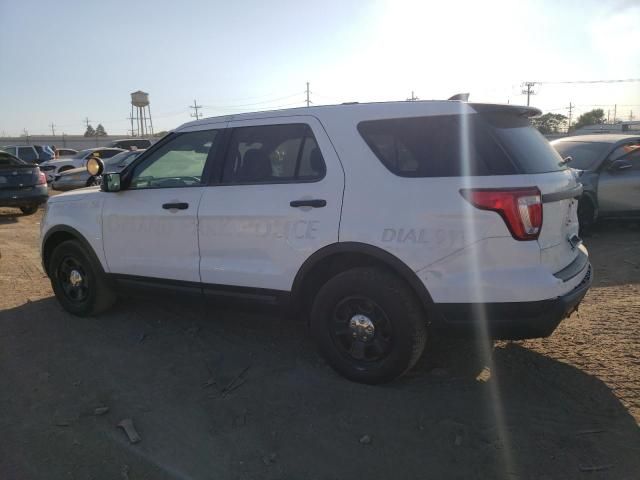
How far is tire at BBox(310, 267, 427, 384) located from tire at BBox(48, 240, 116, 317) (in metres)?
2.36

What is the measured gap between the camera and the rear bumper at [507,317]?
9.91ft

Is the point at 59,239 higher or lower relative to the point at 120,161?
lower

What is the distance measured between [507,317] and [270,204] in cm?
172

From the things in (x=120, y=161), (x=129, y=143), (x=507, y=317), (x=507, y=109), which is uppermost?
(x=129, y=143)

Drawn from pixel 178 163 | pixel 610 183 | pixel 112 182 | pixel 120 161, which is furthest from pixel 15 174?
pixel 610 183

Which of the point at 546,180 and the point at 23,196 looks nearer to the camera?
the point at 546,180

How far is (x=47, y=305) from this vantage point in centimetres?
549

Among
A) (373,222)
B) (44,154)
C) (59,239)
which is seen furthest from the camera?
(44,154)

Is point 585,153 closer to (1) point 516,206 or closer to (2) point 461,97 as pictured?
(2) point 461,97

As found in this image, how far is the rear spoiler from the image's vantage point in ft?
10.7

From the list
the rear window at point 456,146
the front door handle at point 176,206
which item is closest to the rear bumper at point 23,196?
the front door handle at point 176,206

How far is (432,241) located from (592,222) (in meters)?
6.20

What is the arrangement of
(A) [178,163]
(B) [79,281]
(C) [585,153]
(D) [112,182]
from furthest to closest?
1. (C) [585,153]
2. (B) [79,281]
3. (D) [112,182]
4. (A) [178,163]

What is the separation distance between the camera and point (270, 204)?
12.1 ft
